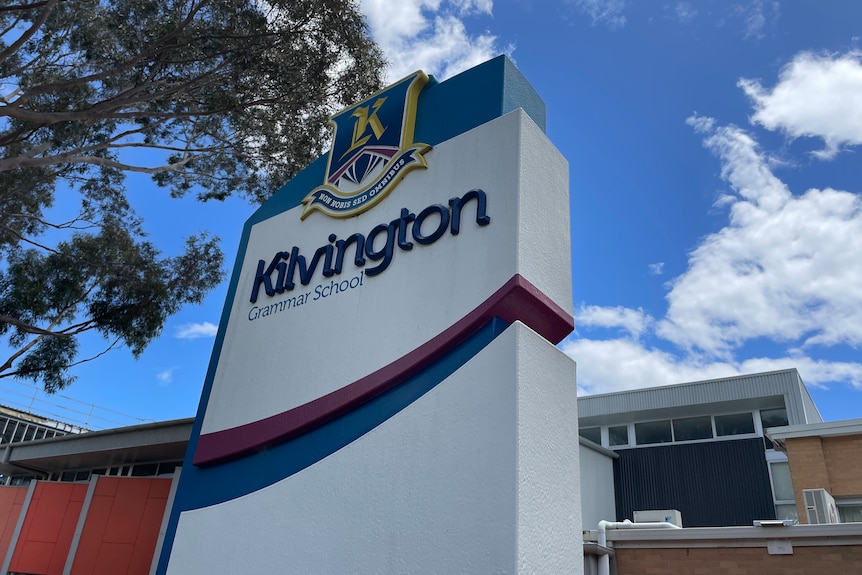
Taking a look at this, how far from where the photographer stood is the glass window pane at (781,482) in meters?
16.3

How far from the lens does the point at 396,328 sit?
5086mm

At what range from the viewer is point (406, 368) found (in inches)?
187

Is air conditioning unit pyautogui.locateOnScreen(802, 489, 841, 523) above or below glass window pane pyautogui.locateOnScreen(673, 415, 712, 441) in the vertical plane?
below

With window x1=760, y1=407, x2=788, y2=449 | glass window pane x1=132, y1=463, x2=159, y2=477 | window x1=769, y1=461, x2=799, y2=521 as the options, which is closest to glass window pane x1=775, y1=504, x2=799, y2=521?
window x1=769, y1=461, x2=799, y2=521

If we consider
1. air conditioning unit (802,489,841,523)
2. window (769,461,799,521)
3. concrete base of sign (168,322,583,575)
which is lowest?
concrete base of sign (168,322,583,575)

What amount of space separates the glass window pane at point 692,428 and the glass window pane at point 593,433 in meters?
2.44

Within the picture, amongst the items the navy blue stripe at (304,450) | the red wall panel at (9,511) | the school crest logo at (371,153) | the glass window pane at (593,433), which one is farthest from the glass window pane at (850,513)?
A: the red wall panel at (9,511)

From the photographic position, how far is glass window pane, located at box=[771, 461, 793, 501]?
16.3 m

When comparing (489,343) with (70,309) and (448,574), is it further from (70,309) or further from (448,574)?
(70,309)

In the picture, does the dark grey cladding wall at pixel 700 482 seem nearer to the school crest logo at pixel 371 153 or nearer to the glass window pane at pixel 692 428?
the glass window pane at pixel 692 428

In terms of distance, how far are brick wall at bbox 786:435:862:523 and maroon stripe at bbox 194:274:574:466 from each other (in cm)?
1072

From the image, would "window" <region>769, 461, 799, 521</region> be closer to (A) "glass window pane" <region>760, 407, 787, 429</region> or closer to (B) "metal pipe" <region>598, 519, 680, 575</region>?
(A) "glass window pane" <region>760, 407, 787, 429</region>

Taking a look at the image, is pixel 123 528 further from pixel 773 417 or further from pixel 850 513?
pixel 773 417

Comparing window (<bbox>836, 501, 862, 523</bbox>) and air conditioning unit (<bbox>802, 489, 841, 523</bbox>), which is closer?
air conditioning unit (<bbox>802, 489, 841, 523</bbox>)
